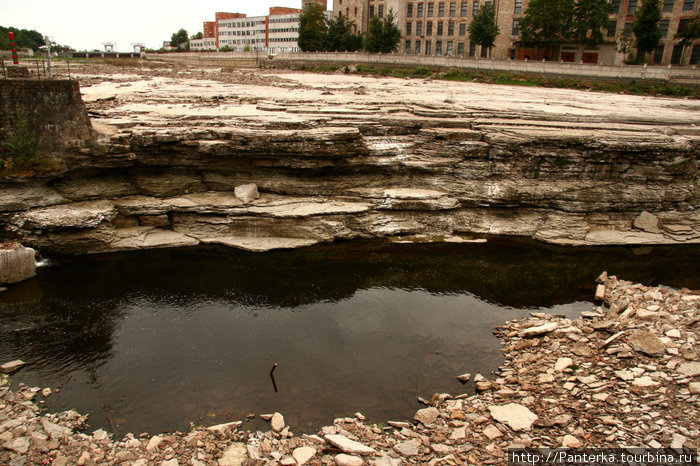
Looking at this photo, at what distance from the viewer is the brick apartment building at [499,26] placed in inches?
2141

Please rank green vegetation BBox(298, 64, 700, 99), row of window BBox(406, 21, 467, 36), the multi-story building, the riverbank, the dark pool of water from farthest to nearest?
1. the multi-story building
2. row of window BBox(406, 21, 467, 36)
3. green vegetation BBox(298, 64, 700, 99)
4. the dark pool of water
5. the riverbank

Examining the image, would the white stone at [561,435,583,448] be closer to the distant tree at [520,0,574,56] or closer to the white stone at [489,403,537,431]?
the white stone at [489,403,537,431]

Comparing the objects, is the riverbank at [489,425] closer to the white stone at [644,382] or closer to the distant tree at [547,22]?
the white stone at [644,382]

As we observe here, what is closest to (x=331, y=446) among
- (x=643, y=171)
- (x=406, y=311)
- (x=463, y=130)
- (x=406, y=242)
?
(x=406, y=311)

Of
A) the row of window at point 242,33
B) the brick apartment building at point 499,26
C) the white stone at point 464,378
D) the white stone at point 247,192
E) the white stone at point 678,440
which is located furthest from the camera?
the row of window at point 242,33

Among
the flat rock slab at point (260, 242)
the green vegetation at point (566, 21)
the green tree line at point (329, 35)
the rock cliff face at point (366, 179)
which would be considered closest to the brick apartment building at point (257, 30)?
the green tree line at point (329, 35)

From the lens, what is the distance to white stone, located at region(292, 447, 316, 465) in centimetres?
805

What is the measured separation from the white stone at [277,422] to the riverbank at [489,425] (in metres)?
0.02

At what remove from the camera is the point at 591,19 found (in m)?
53.8

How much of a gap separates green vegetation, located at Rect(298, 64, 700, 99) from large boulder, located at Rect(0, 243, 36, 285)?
44.5 metres

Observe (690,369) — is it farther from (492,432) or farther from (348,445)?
(348,445)

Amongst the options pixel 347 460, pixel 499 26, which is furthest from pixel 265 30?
pixel 347 460

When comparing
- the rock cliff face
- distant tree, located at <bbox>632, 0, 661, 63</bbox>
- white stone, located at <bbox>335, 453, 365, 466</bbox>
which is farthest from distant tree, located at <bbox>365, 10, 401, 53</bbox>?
white stone, located at <bbox>335, 453, 365, 466</bbox>

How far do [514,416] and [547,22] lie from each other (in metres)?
58.7
